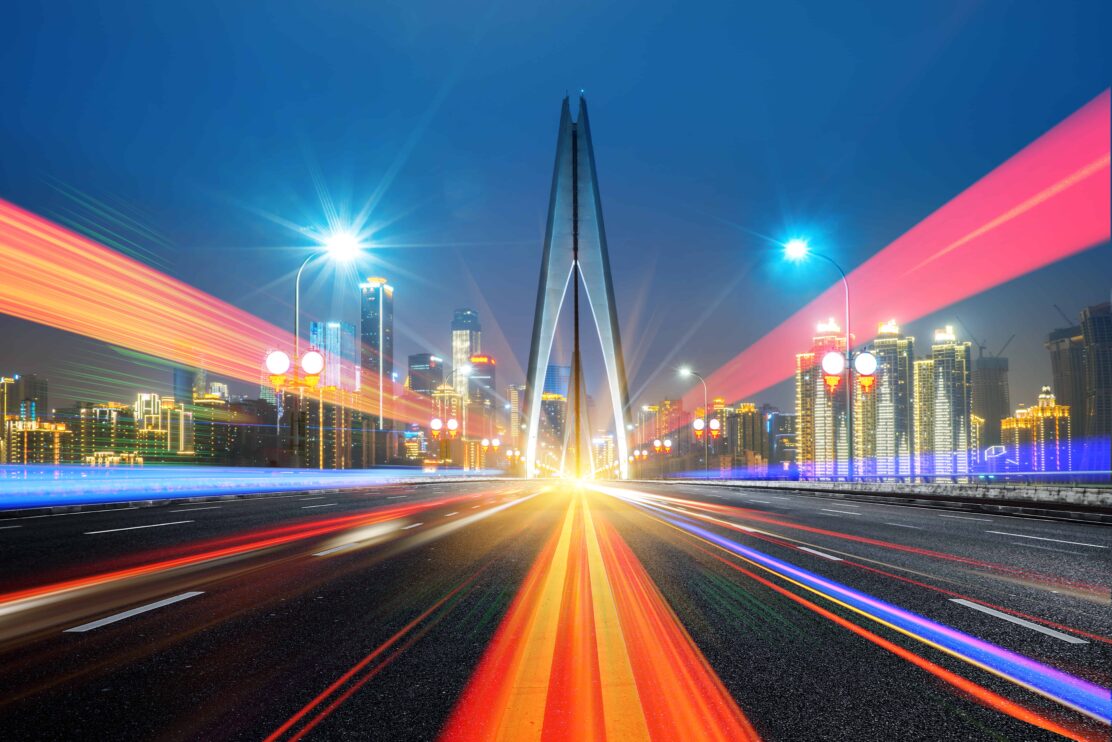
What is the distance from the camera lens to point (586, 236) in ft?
Result: 242

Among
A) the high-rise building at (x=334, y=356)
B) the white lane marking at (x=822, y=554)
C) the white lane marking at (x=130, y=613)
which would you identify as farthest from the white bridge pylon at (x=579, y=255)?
the white lane marking at (x=130, y=613)

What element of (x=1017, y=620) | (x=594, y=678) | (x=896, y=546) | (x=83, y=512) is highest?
(x=594, y=678)

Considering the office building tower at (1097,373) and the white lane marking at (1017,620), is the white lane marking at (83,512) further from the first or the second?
the office building tower at (1097,373)

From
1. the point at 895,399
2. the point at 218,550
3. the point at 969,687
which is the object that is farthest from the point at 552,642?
the point at 895,399

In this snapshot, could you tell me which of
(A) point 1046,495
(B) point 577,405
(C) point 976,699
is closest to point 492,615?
(C) point 976,699

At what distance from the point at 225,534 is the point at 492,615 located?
28.2ft

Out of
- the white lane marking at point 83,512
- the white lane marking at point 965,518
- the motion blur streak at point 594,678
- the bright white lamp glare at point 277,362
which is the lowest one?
the white lane marking at point 965,518

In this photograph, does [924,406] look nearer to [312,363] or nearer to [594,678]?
[312,363]

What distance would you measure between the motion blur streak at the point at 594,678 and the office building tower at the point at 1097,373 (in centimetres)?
6127

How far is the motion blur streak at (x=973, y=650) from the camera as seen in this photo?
397 cm

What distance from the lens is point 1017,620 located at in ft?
19.7

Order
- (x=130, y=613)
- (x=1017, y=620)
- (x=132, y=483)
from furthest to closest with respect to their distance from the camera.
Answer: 1. (x=132, y=483)
2. (x=130, y=613)
3. (x=1017, y=620)

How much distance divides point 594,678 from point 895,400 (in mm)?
81332

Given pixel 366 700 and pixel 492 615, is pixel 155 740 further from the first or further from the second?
pixel 492 615
